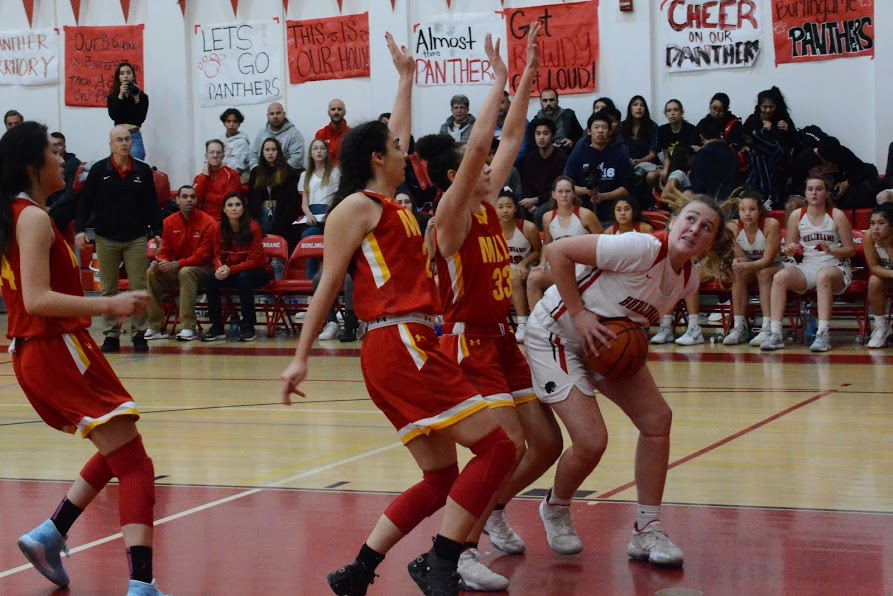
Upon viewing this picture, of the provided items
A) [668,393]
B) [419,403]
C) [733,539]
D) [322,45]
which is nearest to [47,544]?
[419,403]

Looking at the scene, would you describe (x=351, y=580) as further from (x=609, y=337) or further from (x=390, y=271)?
(x=609, y=337)

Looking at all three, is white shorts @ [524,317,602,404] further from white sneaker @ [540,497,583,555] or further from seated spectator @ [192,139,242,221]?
seated spectator @ [192,139,242,221]

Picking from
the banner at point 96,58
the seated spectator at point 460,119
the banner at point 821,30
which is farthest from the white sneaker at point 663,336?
the banner at point 96,58

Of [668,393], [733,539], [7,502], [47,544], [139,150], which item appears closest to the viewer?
[47,544]

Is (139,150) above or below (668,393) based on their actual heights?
above

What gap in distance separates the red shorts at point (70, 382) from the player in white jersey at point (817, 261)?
7.82 m

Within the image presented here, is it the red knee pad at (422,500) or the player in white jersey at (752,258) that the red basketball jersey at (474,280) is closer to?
the red knee pad at (422,500)

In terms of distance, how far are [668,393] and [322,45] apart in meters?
9.09

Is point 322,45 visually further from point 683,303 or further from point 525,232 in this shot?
point 683,303

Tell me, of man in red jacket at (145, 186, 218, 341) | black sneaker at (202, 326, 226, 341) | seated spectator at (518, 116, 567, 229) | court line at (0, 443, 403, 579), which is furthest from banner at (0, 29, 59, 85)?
court line at (0, 443, 403, 579)

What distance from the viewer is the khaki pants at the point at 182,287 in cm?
1295

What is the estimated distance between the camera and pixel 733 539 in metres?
4.86

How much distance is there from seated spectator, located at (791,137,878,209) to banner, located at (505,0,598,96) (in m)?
3.07

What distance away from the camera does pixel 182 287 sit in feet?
42.6
